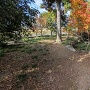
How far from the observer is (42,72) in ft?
37.3

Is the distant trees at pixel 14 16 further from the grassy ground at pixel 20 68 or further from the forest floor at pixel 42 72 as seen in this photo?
the forest floor at pixel 42 72

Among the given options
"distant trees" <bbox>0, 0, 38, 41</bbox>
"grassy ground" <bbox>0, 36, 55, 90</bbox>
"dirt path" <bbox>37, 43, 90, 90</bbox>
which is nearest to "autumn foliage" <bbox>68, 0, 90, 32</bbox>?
"dirt path" <bbox>37, 43, 90, 90</bbox>

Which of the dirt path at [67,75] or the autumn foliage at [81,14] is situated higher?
the autumn foliage at [81,14]

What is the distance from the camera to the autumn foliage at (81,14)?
948 inches

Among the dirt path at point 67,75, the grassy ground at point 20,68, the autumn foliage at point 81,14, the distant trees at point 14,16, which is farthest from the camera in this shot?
the autumn foliage at point 81,14

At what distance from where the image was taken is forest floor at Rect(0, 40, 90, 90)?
378 inches

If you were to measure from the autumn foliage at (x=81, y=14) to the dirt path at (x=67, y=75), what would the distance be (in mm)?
10287

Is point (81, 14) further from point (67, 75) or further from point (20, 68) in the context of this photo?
point (20, 68)

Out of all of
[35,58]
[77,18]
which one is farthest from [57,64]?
[77,18]

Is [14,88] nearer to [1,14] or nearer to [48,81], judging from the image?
[48,81]

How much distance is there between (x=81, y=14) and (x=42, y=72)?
15.5m

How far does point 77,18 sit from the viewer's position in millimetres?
26469

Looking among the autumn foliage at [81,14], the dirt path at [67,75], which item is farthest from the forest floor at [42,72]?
the autumn foliage at [81,14]

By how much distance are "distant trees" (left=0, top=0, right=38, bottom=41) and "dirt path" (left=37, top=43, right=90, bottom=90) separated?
2.99 meters
